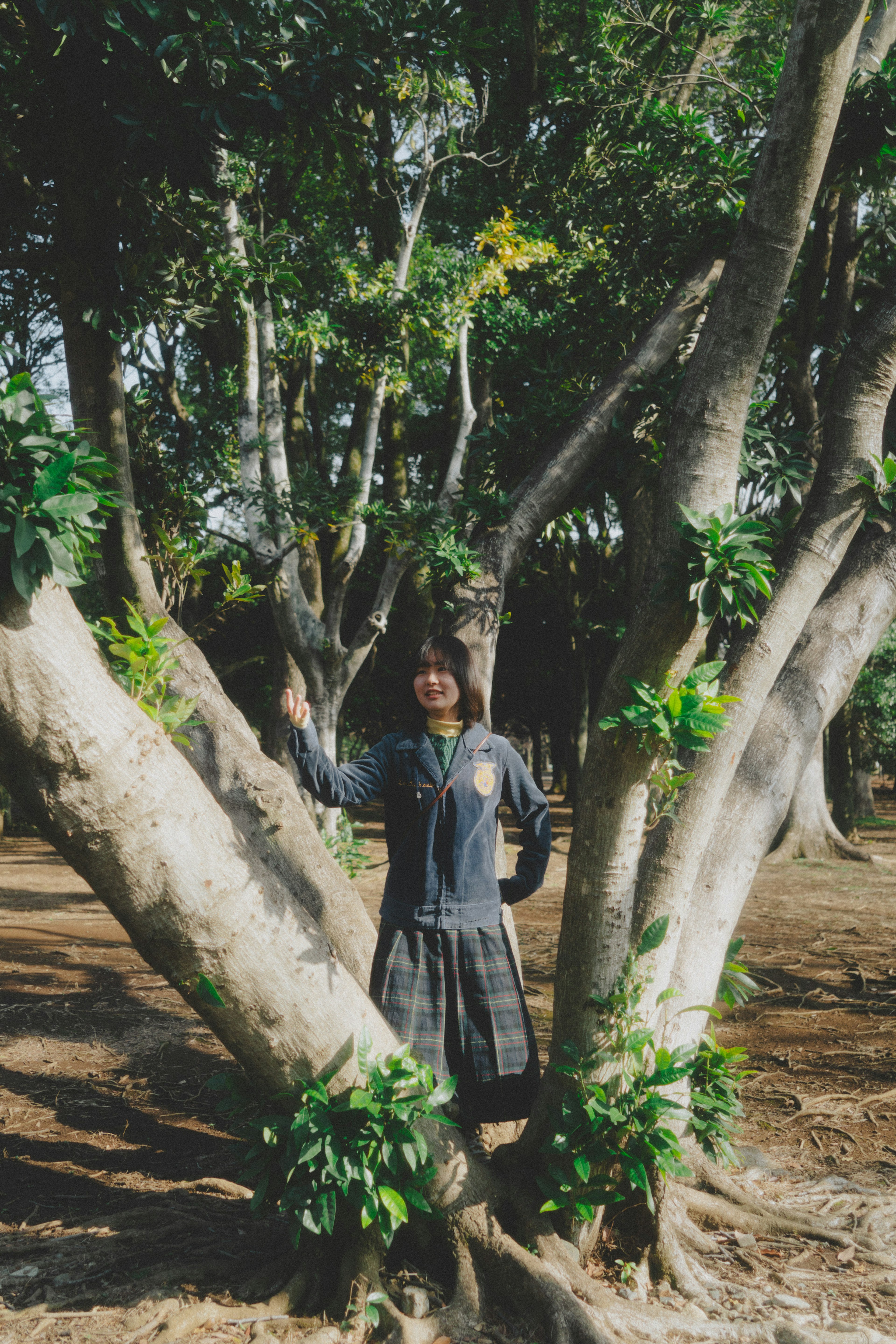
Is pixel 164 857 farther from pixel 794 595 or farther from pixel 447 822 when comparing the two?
pixel 794 595

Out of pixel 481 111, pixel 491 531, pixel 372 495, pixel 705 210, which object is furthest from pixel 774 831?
pixel 372 495

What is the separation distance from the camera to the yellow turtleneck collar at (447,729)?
8.83ft

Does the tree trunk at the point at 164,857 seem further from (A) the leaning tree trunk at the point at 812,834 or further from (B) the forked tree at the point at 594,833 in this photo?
(A) the leaning tree trunk at the point at 812,834

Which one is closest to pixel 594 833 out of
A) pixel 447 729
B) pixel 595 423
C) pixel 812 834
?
pixel 447 729

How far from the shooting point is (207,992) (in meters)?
2.14

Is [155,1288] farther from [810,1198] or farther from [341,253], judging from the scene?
[341,253]

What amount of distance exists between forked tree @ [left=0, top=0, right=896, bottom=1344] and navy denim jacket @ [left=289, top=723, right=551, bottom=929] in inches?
9.5

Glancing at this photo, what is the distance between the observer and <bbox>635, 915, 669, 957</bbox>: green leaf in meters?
2.47

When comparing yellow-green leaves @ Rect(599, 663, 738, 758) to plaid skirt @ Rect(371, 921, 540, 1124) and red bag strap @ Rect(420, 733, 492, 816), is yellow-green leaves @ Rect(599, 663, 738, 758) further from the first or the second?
plaid skirt @ Rect(371, 921, 540, 1124)

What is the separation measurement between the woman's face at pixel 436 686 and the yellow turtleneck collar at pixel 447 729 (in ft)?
0.11

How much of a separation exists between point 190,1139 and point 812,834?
9506 millimetres

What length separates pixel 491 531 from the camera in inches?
164

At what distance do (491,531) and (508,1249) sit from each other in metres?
2.80

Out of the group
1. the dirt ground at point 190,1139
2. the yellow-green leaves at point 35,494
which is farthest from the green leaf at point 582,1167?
the yellow-green leaves at point 35,494
